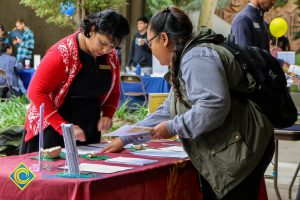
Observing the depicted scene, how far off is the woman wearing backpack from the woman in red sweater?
54cm

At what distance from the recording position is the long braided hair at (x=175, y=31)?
272cm

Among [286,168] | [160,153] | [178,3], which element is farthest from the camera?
[178,3]

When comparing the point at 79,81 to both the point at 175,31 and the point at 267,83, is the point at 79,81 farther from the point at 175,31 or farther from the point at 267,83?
the point at 267,83

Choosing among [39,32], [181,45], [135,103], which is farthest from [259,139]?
[39,32]

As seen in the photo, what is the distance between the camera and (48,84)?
325cm

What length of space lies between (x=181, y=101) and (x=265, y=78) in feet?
1.26

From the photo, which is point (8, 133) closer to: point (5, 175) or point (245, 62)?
point (5, 175)

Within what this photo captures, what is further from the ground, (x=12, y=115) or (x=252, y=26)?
(x=252, y=26)

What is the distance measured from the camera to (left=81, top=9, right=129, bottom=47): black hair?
128 inches

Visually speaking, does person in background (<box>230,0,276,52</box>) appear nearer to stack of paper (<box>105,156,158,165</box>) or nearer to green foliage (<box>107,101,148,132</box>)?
stack of paper (<box>105,156,158,165</box>)

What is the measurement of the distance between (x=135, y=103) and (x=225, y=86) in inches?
277

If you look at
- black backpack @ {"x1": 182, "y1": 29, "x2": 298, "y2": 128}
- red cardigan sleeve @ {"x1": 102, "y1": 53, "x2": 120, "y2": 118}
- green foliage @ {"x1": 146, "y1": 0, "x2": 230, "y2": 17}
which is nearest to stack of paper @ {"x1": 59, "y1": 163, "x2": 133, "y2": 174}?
black backpack @ {"x1": 182, "y1": 29, "x2": 298, "y2": 128}

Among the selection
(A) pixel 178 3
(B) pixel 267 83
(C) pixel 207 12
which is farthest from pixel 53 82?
(A) pixel 178 3

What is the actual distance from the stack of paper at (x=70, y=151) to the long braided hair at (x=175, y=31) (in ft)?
1.66
